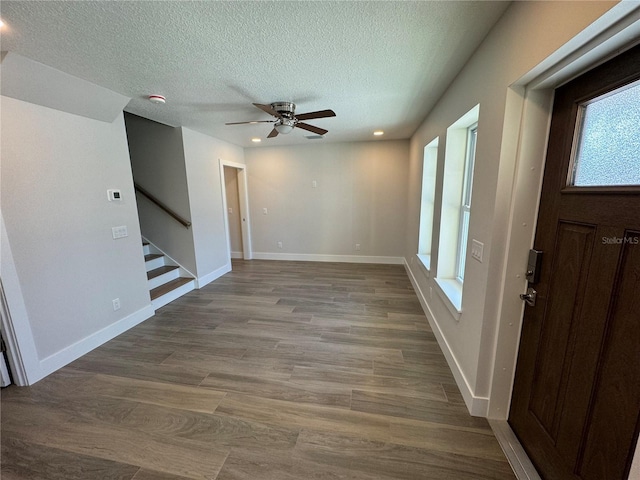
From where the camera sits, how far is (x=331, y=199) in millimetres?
5062

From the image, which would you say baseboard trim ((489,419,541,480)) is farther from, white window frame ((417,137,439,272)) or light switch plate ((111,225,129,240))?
light switch plate ((111,225,129,240))

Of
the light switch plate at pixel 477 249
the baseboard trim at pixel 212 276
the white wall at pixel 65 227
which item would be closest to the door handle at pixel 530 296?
the light switch plate at pixel 477 249

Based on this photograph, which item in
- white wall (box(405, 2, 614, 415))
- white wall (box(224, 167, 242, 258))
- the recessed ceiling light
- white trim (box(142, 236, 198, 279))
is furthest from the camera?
white wall (box(224, 167, 242, 258))

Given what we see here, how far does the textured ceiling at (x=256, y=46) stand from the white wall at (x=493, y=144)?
0.63ft

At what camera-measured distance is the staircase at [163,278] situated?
338 centimetres

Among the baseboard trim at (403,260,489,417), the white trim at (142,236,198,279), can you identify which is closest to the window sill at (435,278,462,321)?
the baseboard trim at (403,260,489,417)

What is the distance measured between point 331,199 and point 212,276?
8.94ft

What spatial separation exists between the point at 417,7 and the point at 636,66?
965 millimetres

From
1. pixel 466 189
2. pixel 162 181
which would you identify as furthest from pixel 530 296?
pixel 162 181

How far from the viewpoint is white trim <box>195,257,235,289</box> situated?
3981 millimetres

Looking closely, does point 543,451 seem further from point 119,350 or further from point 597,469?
point 119,350

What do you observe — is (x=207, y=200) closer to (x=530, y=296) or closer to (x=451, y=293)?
(x=451, y=293)

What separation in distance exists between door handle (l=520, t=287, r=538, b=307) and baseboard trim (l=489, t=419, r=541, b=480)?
2.74 feet

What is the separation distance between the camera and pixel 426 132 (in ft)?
10.5
